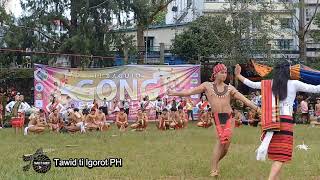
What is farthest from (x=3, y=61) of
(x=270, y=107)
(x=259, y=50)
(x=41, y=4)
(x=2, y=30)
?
(x=270, y=107)

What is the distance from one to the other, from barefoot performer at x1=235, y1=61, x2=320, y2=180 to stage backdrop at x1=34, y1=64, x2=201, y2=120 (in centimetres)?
1849

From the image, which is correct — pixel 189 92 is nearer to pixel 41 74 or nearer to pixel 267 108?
pixel 267 108

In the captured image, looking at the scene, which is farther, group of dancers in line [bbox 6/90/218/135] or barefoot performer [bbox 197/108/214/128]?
barefoot performer [bbox 197/108/214/128]

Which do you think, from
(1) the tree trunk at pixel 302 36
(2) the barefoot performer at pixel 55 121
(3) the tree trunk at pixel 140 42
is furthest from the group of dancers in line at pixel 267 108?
(1) the tree trunk at pixel 302 36

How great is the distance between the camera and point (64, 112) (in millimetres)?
20734

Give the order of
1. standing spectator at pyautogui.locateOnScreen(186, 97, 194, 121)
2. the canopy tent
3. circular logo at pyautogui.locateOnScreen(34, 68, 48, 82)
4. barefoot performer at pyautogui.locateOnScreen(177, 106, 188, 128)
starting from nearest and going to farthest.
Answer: barefoot performer at pyautogui.locateOnScreen(177, 106, 188, 128), the canopy tent, circular logo at pyautogui.locateOnScreen(34, 68, 48, 82), standing spectator at pyautogui.locateOnScreen(186, 97, 194, 121)

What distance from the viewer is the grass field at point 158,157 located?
8852 millimetres

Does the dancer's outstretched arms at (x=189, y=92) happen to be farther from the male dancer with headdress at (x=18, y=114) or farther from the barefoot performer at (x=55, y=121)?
the male dancer with headdress at (x=18, y=114)

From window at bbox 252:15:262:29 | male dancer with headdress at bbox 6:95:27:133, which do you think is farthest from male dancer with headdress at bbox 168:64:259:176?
window at bbox 252:15:262:29

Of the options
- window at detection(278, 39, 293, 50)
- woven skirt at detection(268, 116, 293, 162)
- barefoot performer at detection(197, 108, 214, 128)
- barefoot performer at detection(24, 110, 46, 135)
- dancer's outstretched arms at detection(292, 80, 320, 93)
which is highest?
window at detection(278, 39, 293, 50)

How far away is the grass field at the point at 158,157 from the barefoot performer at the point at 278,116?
6.29 feet

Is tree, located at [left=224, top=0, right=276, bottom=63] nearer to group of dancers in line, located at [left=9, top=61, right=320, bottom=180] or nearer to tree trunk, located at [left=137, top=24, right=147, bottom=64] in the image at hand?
tree trunk, located at [left=137, top=24, right=147, bottom=64]

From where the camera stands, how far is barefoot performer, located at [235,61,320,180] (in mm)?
6805

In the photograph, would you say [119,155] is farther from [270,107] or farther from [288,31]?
[288,31]
